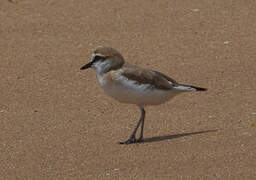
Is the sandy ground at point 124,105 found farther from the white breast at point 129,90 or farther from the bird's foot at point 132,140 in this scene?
the white breast at point 129,90

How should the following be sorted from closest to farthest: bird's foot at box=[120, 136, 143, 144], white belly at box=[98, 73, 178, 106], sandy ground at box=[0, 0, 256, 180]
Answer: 1. sandy ground at box=[0, 0, 256, 180]
2. white belly at box=[98, 73, 178, 106]
3. bird's foot at box=[120, 136, 143, 144]

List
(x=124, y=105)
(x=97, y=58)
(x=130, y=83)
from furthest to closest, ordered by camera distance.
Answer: (x=124, y=105) → (x=97, y=58) → (x=130, y=83)

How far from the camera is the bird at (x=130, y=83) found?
902 cm

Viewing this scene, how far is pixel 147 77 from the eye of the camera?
9156 millimetres

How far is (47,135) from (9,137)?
1.54ft

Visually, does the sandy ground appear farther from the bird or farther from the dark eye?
the dark eye

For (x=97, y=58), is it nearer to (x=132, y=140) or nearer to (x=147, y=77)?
(x=147, y=77)

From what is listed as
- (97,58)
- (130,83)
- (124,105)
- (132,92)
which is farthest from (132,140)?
(124,105)

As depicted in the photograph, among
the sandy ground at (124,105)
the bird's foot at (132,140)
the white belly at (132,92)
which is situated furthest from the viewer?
the bird's foot at (132,140)

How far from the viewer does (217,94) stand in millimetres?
10742

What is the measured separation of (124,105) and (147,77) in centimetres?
156

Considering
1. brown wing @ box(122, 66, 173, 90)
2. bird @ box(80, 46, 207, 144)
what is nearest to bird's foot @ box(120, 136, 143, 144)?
bird @ box(80, 46, 207, 144)

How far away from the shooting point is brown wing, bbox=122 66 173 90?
9062 mm

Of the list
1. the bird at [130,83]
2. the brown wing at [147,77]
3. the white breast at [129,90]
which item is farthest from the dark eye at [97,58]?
the brown wing at [147,77]
